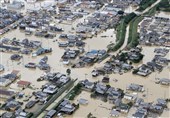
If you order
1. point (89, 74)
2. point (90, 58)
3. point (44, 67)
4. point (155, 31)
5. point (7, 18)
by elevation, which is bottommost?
point (89, 74)

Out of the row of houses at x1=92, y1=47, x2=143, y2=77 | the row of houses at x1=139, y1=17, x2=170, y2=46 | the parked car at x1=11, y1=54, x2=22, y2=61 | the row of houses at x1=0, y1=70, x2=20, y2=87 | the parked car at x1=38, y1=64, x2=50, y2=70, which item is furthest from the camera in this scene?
the row of houses at x1=139, y1=17, x2=170, y2=46

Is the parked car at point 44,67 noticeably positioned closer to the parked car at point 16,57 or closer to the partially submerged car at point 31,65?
the partially submerged car at point 31,65

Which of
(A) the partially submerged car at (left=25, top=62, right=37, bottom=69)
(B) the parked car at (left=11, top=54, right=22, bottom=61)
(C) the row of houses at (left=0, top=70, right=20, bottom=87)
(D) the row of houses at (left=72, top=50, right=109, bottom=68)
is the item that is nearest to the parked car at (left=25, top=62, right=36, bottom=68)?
(A) the partially submerged car at (left=25, top=62, right=37, bottom=69)

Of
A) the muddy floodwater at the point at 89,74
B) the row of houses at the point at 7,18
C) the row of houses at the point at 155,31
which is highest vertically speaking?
the row of houses at the point at 7,18

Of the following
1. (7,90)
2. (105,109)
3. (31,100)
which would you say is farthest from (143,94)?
(7,90)

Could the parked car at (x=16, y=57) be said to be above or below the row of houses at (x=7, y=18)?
below

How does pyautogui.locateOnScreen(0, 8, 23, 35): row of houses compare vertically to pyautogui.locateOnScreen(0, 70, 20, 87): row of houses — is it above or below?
above

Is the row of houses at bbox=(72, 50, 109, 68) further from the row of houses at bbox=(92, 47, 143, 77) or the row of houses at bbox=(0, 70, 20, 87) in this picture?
the row of houses at bbox=(0, 70, 20, 87)

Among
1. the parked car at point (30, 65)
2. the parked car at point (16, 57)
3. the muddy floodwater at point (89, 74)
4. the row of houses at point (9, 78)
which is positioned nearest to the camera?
the muddy floodwater at point (89, 74)

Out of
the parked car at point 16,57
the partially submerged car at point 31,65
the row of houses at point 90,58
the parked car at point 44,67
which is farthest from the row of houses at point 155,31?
the parked car at point 16,57

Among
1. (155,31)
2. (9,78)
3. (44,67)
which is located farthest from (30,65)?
(155,31)

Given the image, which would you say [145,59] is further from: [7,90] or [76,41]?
[7,90]

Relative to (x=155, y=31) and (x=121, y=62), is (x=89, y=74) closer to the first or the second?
(x=121, y=62)
